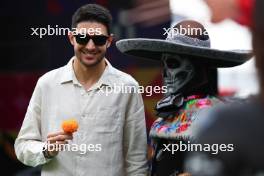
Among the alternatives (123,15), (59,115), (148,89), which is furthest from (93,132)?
(123,15)

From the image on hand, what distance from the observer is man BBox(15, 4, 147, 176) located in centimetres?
323

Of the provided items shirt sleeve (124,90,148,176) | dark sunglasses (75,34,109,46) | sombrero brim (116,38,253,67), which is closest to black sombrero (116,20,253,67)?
sombrero brim (116,38,253,67)

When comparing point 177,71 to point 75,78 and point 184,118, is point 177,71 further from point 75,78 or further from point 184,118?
point 75,78

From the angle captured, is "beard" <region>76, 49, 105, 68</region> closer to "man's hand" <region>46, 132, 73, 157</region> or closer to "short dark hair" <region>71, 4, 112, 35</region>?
"short dark hair" <region>71, 4, 112, 35</region>

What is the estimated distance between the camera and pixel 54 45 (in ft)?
16.1

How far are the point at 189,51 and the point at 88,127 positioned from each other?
630 mm

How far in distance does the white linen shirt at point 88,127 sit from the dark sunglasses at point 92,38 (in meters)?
0.16

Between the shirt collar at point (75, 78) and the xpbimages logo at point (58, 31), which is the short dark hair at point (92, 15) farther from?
the shirt collar at point (75, 78)

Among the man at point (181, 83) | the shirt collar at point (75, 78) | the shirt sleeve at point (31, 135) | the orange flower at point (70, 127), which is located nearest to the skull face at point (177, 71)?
the man at point (181, 83)

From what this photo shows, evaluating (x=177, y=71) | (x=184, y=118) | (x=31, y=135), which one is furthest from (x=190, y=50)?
(x=31, y=135)

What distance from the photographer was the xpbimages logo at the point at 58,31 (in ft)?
10.7

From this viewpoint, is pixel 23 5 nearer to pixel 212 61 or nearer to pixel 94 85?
pixel 94 85

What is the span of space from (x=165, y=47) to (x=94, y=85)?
43cm

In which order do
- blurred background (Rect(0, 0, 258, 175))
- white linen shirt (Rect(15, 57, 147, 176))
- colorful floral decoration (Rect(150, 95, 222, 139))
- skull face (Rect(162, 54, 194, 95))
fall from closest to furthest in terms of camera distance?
colorful floral decoration (Rect(150, 95, 222, 139)), skull face (Rect(162, 54, 194, 95)), white linen shirt (Rect(15, 57, 147, 176)), blurred background (Rect(0, 0, 258, 175))
